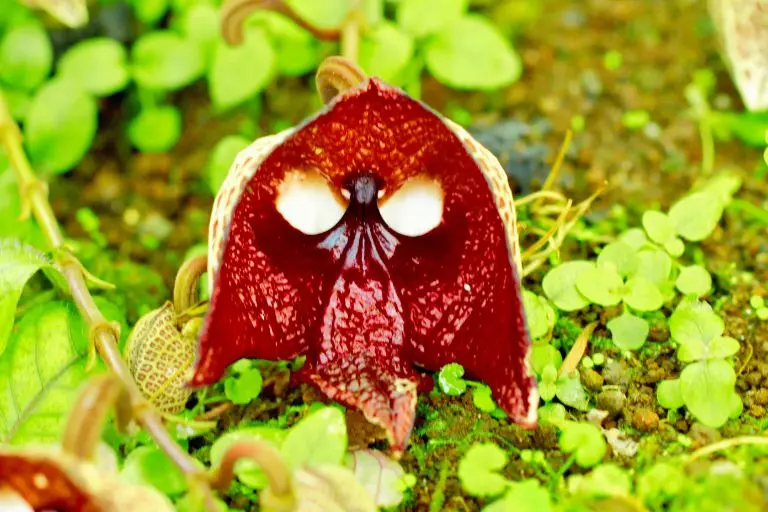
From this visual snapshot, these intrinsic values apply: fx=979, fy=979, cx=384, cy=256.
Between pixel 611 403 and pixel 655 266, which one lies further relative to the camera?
pixel 655 266

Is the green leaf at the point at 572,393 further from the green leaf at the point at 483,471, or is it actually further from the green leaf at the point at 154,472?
the green leaf at the point at 154,472

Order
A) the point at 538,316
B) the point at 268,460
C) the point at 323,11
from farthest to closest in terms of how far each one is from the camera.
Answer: the point at 323,11 < the point at 538,316 < the point at 268,460

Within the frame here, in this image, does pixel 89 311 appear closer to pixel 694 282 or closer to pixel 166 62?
pixel 166 62

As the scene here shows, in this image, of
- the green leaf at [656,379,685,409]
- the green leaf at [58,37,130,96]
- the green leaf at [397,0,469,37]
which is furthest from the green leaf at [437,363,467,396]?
the green leaf at [58,37,130,96]

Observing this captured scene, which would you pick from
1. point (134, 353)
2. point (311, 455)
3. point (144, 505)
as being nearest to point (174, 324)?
point (134, 353)

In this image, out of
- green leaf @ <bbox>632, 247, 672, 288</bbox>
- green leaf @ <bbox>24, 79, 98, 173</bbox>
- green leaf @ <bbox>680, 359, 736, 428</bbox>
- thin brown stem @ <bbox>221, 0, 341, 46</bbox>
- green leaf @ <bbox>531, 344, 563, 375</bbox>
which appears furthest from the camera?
green leaf @ <bbox>24, 79, 98, 173</bbox>

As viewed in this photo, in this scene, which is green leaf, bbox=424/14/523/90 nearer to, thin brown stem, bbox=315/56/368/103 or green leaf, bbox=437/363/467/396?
thin brown stem, bbox=315/56/368/103

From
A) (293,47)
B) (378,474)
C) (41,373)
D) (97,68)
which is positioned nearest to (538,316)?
(378,474)
